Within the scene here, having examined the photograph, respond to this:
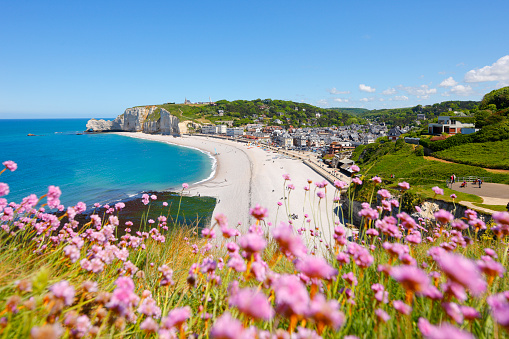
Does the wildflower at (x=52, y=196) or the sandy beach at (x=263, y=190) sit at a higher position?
the wildflower at (x=52, y=196)

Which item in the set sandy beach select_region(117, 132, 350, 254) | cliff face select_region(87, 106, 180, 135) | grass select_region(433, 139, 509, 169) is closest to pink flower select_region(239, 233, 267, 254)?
→ sandy beach select_region(117, 132, 350, 254)

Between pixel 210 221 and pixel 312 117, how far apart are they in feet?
507

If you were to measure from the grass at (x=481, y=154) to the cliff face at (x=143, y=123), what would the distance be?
103937 mm

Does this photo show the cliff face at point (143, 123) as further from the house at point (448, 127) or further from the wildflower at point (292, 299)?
the wildflower at point (292, 299)

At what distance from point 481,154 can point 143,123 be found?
13390cm

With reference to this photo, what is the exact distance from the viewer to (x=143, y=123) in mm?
128125

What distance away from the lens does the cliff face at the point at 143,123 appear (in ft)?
377

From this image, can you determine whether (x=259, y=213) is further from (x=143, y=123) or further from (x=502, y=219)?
(x=143, y=123)

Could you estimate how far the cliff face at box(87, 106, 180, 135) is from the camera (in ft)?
377

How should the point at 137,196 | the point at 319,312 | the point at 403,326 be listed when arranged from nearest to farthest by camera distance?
the point at 319,312 < the point at 403,326 < the point at 137,196

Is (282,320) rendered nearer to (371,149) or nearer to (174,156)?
(371,149)

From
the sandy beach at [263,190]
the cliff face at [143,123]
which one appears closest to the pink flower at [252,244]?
the sandy beach at [263,190]

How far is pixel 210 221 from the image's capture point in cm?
2167

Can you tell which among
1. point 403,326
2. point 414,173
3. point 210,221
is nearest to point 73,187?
point 210,221
